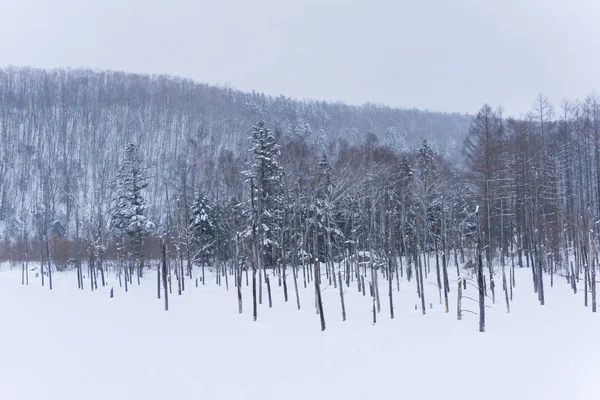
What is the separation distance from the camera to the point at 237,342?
1847cm

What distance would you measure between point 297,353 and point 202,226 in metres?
33.9

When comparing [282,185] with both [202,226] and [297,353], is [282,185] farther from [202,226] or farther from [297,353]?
[297,353]

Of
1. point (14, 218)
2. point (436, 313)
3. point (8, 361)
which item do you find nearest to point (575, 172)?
point (436, 313)

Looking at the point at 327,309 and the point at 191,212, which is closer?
the point at 327,309

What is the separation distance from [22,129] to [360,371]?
400 ft

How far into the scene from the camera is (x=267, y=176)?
3794 centimetres

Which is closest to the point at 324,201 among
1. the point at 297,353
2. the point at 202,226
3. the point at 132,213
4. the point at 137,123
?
the point at 297,353

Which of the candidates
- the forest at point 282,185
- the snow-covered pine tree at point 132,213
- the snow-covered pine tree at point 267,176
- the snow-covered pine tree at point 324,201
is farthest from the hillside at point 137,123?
the snow-covered pine tree at point 267,176

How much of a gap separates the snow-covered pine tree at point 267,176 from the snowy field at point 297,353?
10.9 meters

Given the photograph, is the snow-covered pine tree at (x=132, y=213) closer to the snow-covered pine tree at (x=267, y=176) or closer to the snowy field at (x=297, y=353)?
the snow-covered pine tree at (x=267, y=176)

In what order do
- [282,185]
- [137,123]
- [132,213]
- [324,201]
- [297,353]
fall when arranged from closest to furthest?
[297,353], [324,201], [282,185], [132,213], [137,123]

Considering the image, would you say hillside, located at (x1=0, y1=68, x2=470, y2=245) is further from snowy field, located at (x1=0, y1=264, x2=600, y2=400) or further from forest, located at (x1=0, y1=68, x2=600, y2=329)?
snowy field, located at (x1=0, y1=264, x2=600, y2=400)

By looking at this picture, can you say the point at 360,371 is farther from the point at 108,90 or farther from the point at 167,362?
the point at 108,90

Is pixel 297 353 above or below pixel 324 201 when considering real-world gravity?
below
